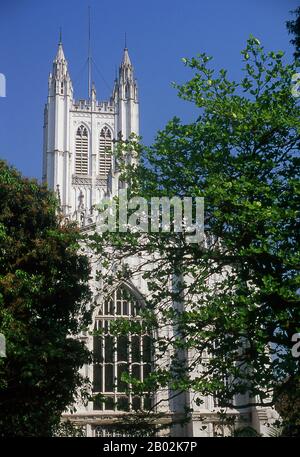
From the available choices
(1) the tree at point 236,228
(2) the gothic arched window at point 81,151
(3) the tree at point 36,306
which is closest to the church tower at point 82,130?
(2) the gothic arched window at point 81,151

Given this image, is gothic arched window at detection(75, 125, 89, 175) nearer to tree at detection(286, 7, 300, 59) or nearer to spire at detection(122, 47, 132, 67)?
spire at detection(122, 47, 132, 67)

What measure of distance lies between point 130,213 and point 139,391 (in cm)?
420

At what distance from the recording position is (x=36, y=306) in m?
18.6

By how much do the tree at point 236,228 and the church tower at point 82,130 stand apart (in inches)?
2163

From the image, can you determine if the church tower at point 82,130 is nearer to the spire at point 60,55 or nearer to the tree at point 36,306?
the spire at point 60,55

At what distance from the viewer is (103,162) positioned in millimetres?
74375

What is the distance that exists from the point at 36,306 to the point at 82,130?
58.0 meters

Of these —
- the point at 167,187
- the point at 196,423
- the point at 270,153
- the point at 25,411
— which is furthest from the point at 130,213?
the point at 196,423

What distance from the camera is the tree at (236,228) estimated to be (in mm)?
13203

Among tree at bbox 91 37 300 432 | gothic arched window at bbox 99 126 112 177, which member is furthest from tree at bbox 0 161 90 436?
gothic arched window at bbox 99 126 112 177

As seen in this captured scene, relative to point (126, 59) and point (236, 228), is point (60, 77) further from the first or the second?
point (236, 228)

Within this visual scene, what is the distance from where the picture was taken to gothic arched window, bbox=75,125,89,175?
73.7m

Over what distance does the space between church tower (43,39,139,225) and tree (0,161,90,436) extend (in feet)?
167

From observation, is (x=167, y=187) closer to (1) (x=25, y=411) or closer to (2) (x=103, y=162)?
(1) (x=25, y=411)
